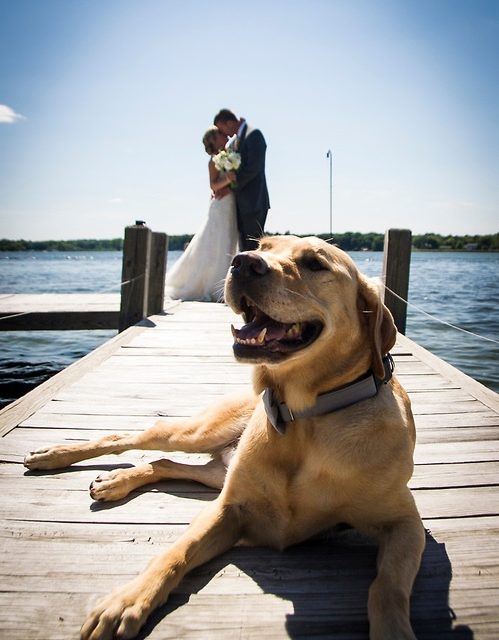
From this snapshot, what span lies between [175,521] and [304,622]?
2.49ft

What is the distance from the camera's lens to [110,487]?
86.8 inches

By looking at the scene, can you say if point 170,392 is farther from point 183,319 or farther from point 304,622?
point 183,319

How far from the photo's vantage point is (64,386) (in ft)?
11.9

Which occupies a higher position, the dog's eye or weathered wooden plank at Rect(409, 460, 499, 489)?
the dog's eye

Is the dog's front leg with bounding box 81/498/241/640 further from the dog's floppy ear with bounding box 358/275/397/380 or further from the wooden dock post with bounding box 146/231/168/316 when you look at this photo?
the wooden dock post with bounding box 146/231/168/316

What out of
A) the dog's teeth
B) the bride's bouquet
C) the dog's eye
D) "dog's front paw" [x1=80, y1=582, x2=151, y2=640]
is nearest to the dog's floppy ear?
the dog's eye

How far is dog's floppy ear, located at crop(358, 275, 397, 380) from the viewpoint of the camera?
199 cm

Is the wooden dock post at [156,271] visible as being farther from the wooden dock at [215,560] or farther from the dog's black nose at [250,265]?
the dog's black nose at [250,265]

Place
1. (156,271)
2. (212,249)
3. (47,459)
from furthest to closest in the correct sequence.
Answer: (212,249) < (156,271) < (47,459)

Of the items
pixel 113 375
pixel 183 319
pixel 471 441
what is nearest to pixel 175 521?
pixel 471 441

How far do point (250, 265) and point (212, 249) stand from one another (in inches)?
305

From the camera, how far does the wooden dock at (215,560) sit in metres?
1.48

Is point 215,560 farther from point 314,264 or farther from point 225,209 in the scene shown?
point 225,209

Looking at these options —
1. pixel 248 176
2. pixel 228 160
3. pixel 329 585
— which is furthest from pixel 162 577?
pixel 248 176
